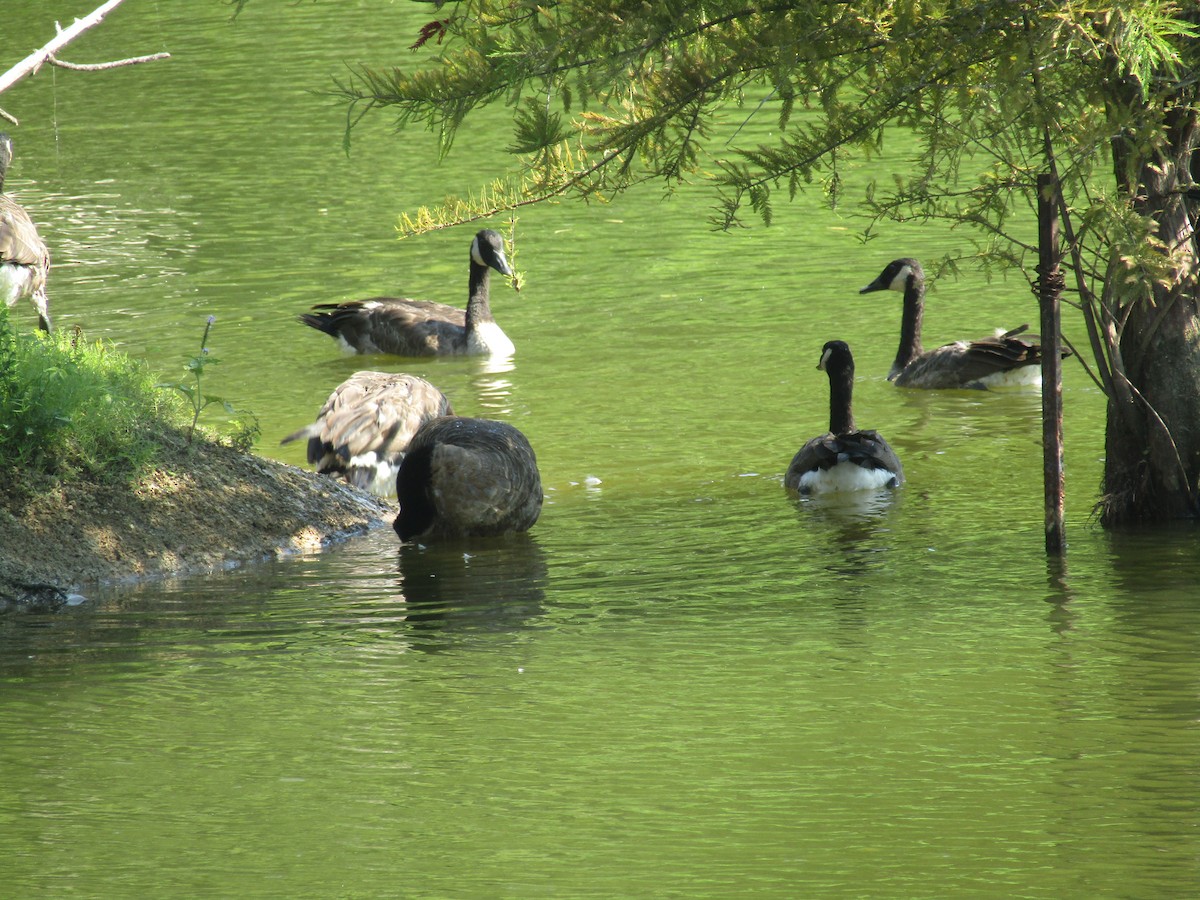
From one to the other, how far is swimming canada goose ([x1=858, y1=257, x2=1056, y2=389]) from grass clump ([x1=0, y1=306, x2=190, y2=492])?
7.13m

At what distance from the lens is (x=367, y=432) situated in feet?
38.5

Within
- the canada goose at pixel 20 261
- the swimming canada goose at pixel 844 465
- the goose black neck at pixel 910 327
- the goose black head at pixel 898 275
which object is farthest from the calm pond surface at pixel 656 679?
the canada goose at pixel 20 261

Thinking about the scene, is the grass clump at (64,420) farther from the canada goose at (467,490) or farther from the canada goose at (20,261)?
the canada goose at (20,261)

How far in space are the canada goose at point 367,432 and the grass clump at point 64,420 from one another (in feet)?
5.63

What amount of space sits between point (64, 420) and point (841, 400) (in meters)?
5.68

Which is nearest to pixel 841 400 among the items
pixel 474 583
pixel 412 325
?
pixel 474 583

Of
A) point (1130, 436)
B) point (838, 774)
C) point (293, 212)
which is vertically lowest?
point (838, 774)

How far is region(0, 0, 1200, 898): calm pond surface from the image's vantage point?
17.7 ft

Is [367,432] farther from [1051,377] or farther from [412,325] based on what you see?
[412,325]

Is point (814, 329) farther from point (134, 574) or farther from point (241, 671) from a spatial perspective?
point (241, 671)

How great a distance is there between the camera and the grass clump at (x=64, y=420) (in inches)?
368

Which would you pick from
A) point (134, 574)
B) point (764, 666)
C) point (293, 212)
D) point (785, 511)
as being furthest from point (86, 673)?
point (293, 212)

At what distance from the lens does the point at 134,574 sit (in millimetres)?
9375

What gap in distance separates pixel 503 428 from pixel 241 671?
3.87m
